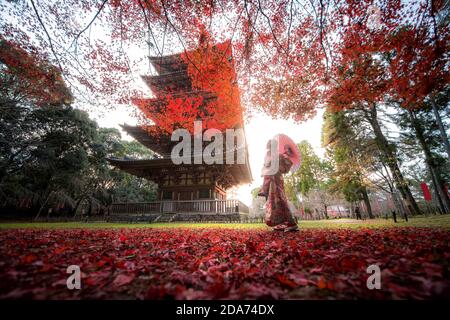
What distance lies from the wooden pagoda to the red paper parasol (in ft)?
25.6

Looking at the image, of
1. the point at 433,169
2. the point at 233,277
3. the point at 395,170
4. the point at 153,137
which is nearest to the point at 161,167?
the point at 153,137

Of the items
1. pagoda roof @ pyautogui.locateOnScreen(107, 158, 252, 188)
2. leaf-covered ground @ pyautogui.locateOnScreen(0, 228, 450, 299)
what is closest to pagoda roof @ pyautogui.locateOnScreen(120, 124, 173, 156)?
pagoda roof @ pyautogui.locateOnScreen(107, 158, 252, 188)

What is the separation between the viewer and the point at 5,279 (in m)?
1.73

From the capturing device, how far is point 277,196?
607cm

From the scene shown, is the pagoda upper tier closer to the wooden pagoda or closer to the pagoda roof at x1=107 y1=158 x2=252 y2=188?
the wooden pagoda

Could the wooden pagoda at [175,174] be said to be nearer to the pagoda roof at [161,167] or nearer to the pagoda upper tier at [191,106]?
the pagoda roof at [161,167]

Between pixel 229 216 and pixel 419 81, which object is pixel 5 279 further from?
pixel 419 81

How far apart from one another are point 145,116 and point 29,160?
39.2ft

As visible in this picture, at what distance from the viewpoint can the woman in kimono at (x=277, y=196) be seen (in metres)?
5.97

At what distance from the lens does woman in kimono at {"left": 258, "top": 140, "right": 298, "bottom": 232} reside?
5969 mm

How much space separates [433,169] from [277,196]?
15.1m

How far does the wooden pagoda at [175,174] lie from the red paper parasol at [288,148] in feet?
25.6

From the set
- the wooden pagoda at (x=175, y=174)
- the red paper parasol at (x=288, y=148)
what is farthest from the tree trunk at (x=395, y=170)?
the red paper parasol at (x=288, y=148)

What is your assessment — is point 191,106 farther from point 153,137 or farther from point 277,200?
point 277,200
